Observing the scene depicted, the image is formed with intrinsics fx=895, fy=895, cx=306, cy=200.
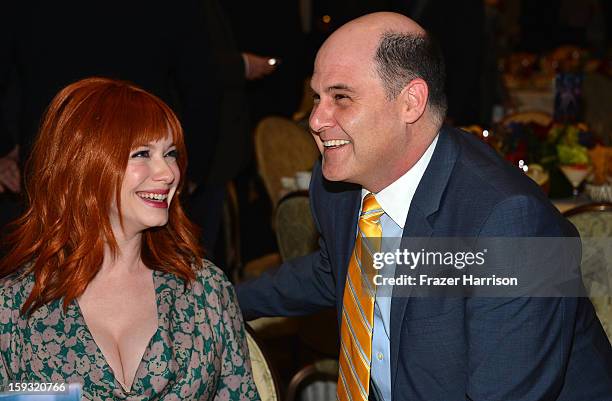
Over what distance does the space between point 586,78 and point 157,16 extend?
448cm

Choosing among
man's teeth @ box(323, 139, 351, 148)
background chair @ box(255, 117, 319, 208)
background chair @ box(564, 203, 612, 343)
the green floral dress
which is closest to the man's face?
man's teeth @ box(323, 139, 351, 148)

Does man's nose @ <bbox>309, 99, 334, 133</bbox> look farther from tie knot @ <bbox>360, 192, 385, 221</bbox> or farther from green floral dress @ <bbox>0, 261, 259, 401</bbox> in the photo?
green floral dress @ <bbox>0, 261, 259, 401</bbox>

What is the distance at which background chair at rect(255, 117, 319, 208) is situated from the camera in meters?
4.39

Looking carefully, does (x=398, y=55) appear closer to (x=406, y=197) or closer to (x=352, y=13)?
(x=406, y=197)

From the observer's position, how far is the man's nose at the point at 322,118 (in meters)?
1.95

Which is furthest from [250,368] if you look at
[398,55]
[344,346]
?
[398,55]

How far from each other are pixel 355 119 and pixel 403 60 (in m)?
0.16

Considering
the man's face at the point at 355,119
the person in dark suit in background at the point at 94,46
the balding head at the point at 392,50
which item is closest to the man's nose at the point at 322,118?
the man's face at the point at 355,119

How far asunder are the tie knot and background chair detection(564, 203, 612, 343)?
2.81 feet

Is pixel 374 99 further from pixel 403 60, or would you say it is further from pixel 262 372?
pixel 262 372

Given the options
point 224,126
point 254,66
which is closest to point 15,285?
point 224,126

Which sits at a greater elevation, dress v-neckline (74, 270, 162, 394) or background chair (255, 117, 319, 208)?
background chair (255, 117, 319, 208)

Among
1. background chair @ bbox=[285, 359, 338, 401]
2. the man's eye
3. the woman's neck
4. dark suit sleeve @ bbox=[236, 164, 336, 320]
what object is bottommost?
background chair @ bbox=[285, 359, 338, 401]

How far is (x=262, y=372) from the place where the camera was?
215cm
